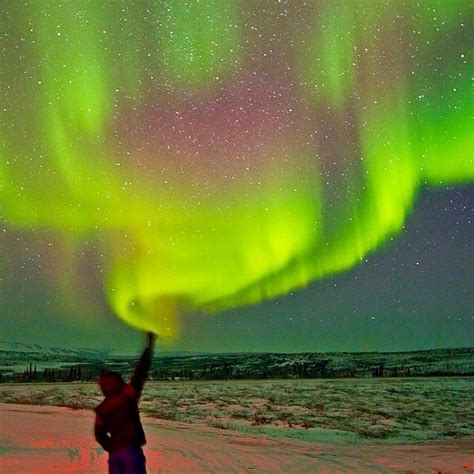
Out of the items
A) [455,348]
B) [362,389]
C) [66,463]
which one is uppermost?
[455,348]

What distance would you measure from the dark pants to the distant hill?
212 inches

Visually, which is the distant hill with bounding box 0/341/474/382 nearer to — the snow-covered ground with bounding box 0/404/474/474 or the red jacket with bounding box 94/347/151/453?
the snow-covered ground with bounding box 0/404/474/474

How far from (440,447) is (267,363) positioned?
270 centimetres

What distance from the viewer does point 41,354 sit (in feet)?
32.4

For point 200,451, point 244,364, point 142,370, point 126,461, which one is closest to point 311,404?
point 244,364

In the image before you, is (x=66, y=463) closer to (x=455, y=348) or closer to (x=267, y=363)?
(x=267, y=363)

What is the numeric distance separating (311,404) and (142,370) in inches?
275

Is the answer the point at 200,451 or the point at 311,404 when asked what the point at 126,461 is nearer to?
the point at 200,451

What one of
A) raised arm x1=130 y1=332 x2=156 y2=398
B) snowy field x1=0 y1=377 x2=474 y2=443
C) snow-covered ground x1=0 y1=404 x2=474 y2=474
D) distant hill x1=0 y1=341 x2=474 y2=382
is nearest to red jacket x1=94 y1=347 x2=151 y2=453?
raised arm x1=130 y1=332 x2=156 y2=398

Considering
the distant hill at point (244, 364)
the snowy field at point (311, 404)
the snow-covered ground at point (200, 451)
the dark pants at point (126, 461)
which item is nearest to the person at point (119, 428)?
the dark pants at point (126, 461)

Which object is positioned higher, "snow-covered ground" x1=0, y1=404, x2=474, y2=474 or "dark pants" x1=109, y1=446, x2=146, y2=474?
"dark pants" x1=109, y1=446, x2=146, y2=474

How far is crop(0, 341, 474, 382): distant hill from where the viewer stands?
952cm

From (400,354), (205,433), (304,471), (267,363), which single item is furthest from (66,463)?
(400,354)

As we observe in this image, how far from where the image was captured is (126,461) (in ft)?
12.2
